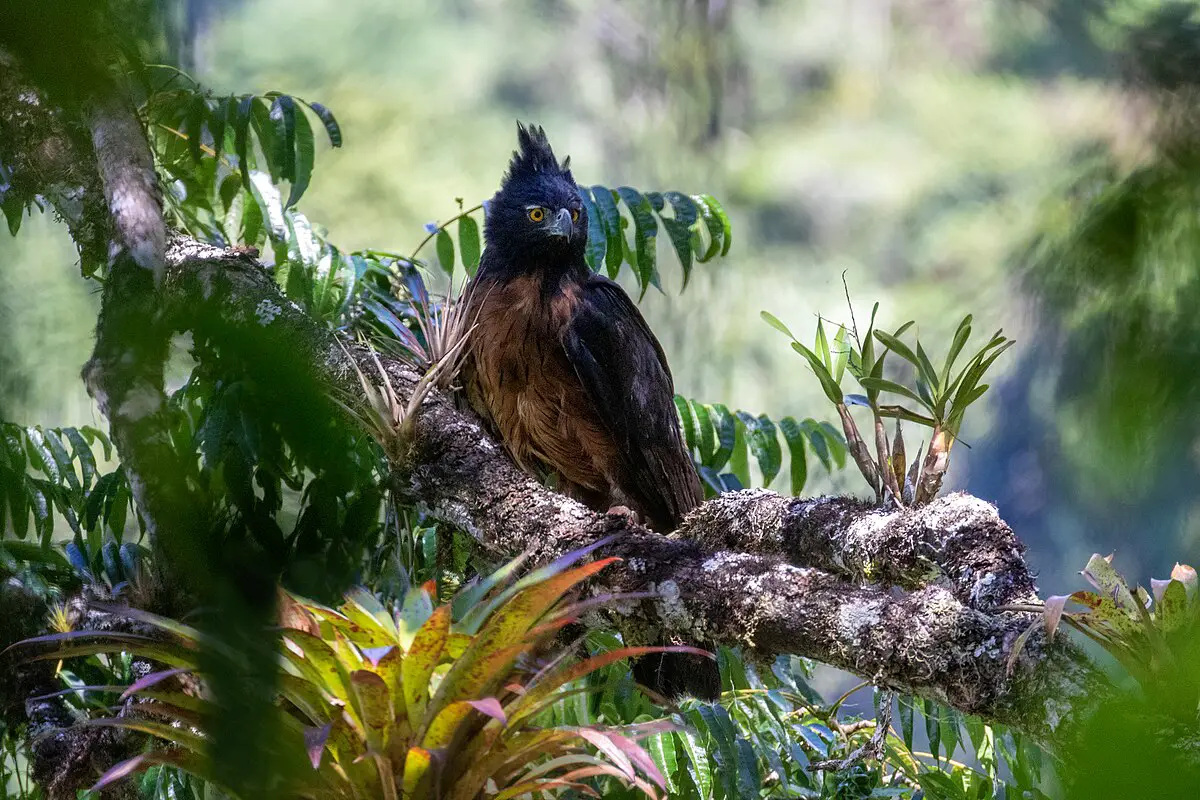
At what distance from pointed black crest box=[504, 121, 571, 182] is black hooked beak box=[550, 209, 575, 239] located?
0.25 meters

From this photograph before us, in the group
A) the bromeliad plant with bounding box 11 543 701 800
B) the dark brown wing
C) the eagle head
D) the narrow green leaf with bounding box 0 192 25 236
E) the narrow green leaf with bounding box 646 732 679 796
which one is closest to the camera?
the bromeliad plant with bounding box 11 543 701 800

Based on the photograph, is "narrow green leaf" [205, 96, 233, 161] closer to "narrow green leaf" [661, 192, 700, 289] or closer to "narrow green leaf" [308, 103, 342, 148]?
"narrow green leaf" [308, 103, 342, 148]

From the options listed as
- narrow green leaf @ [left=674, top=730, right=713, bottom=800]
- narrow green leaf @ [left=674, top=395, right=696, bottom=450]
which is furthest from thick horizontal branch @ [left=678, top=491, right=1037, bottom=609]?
narrow green leaf @ [left=674, top=395, right=696, bottom=450]

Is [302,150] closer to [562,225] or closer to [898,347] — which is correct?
[562,225]

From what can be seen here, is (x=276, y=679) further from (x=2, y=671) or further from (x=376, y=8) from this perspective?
(x=376, y=8)

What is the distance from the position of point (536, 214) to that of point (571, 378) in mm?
603

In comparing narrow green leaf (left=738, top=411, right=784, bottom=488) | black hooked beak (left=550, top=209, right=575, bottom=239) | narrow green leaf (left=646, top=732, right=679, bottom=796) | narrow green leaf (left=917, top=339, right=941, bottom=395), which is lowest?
narrow green leaf (left=646, top=732, right=679, bottom=796)

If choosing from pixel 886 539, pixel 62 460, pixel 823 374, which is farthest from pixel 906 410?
pixel 62 460

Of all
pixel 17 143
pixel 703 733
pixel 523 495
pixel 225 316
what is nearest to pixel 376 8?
pixel 17 143

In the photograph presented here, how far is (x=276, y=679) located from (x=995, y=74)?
1.87 ft

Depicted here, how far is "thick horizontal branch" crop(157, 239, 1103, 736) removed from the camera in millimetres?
1664

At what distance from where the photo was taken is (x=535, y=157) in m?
3.70

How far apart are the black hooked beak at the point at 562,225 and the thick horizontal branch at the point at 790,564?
76cm

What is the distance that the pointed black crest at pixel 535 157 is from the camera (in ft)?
12.1
